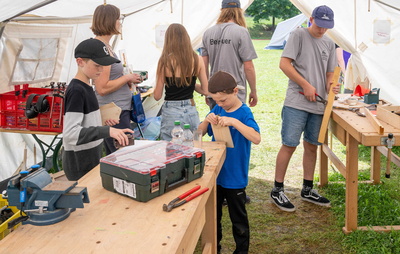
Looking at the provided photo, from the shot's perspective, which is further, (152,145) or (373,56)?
(373,56)

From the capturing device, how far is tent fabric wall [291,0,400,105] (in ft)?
17.0

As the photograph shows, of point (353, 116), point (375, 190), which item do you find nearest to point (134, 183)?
point (353, 116)

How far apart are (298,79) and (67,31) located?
277 centimetres

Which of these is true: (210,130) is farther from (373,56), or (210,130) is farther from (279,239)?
(373,56)

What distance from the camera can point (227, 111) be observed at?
2.84 meters

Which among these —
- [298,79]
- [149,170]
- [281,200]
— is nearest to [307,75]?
[298,79]

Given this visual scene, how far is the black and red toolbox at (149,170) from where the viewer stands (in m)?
1.89

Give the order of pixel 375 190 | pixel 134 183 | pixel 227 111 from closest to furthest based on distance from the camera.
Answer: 1. pixel 134 183
2. pixel 227 111
3. pixel 375 190

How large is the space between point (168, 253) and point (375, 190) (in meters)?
3.50

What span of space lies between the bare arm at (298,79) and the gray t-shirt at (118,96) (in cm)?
140

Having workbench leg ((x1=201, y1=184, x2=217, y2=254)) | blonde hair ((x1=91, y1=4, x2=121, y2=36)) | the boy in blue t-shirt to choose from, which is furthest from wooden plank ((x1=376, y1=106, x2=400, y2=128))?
blonde hair ((x1=91, y1=4, x2=121, y2=36))

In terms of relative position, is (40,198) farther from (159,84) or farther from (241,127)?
(159,84)

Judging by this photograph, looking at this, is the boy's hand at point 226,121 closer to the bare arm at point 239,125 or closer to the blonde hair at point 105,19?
the bare arm at point 239,125

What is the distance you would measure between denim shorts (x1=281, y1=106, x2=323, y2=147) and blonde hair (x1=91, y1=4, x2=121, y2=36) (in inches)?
67.9
